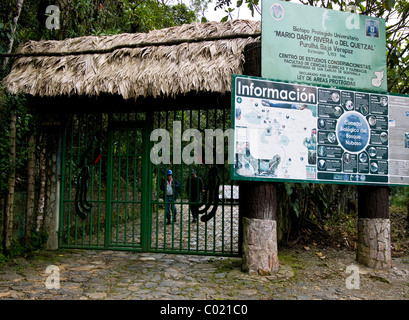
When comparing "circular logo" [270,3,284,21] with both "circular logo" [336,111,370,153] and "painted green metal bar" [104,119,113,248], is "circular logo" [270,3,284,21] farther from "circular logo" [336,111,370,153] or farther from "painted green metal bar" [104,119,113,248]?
"painted green metal bar" [104,119,113,248]

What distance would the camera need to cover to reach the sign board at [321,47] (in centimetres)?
476

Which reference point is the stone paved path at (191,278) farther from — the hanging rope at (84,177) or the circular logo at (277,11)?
the circular logo at (277,11)

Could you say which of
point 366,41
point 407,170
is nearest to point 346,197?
point 407,170

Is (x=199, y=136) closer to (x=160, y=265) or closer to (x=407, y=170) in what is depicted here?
(x=160, y=265)

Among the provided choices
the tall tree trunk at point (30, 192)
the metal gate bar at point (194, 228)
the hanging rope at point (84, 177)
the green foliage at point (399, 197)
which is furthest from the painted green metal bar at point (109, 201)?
the green foliage at point (399, 197)

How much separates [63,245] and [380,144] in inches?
214

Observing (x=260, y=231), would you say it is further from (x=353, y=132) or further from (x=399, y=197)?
(x=399, y=197)

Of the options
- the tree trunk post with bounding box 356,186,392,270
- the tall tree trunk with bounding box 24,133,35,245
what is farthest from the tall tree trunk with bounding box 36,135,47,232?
the tree trunk post with bounding box 356,186,392,270

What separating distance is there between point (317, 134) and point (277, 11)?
1.76 meters

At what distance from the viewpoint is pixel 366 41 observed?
509 cm

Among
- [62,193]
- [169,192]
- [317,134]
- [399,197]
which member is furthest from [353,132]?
[399,197]

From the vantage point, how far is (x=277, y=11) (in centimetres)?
478

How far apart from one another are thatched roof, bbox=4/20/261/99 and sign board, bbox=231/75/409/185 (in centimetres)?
72

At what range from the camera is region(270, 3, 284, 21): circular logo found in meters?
4.76
